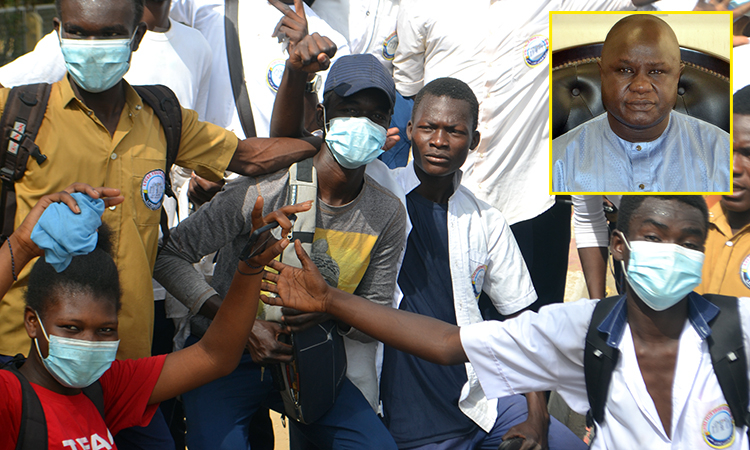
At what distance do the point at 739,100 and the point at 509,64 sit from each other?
4.38 feet

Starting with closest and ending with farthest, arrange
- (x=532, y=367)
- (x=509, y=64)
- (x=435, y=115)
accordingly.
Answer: (x=532, y=367), (x=435, y=115), (x=509, y=64)

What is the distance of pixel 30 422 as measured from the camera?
2.06 metres

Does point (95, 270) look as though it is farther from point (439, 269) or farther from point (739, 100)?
point (739, 100)

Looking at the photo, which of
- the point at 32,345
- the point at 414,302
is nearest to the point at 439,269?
the point at 414,302

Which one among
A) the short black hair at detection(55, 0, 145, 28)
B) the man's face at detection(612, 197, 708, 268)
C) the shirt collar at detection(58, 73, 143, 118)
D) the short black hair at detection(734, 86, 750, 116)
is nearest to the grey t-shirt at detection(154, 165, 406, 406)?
the shirt collar at detection(58, 73, 143, 118)

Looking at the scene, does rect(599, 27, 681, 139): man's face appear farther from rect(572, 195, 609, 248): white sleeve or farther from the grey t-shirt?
the grey t-shirt

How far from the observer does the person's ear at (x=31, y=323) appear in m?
2.21

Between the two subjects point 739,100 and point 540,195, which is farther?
point 540,195

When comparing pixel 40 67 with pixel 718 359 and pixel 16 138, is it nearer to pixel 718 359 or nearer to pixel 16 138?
pixel 16 138

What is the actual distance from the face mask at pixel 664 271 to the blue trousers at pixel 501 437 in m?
1.10

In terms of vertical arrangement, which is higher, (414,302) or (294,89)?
(294,89)

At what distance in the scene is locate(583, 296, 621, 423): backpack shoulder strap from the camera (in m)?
2.38

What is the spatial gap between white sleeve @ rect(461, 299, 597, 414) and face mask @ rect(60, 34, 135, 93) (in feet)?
5.17

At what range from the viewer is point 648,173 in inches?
114
